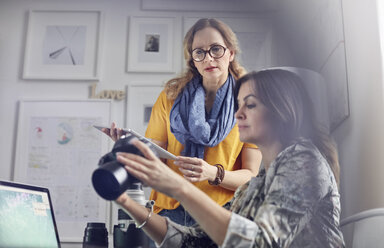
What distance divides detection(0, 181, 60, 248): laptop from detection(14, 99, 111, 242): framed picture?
0.57ft

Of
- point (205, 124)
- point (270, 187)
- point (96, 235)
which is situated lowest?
point (96, 235)

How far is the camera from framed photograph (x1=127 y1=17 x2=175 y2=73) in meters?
1.06

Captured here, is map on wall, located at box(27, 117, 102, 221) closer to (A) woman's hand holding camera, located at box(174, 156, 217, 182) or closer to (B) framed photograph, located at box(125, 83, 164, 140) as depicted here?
(B) framed photograph, located at box(125, 83, 164, 140)

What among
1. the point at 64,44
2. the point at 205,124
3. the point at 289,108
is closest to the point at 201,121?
the point at 205,124

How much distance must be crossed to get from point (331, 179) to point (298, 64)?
0.38 m

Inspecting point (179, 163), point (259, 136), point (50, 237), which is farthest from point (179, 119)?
point (50, 237)

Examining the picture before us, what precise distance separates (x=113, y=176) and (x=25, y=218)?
342 mm

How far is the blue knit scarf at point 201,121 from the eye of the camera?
0.84 m

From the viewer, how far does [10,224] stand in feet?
2.39

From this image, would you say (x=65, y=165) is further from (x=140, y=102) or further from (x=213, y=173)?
(x=213, y=173)

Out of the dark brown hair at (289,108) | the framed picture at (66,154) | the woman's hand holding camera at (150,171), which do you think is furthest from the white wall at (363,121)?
the framed picture at (66,154)

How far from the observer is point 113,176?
19.9 inches

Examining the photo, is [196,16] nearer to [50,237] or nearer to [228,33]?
[228,33]

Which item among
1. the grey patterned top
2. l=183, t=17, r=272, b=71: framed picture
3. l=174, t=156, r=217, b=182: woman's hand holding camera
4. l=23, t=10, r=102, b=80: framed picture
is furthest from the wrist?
l=23, t=10, r=102, b=80: framed picture
